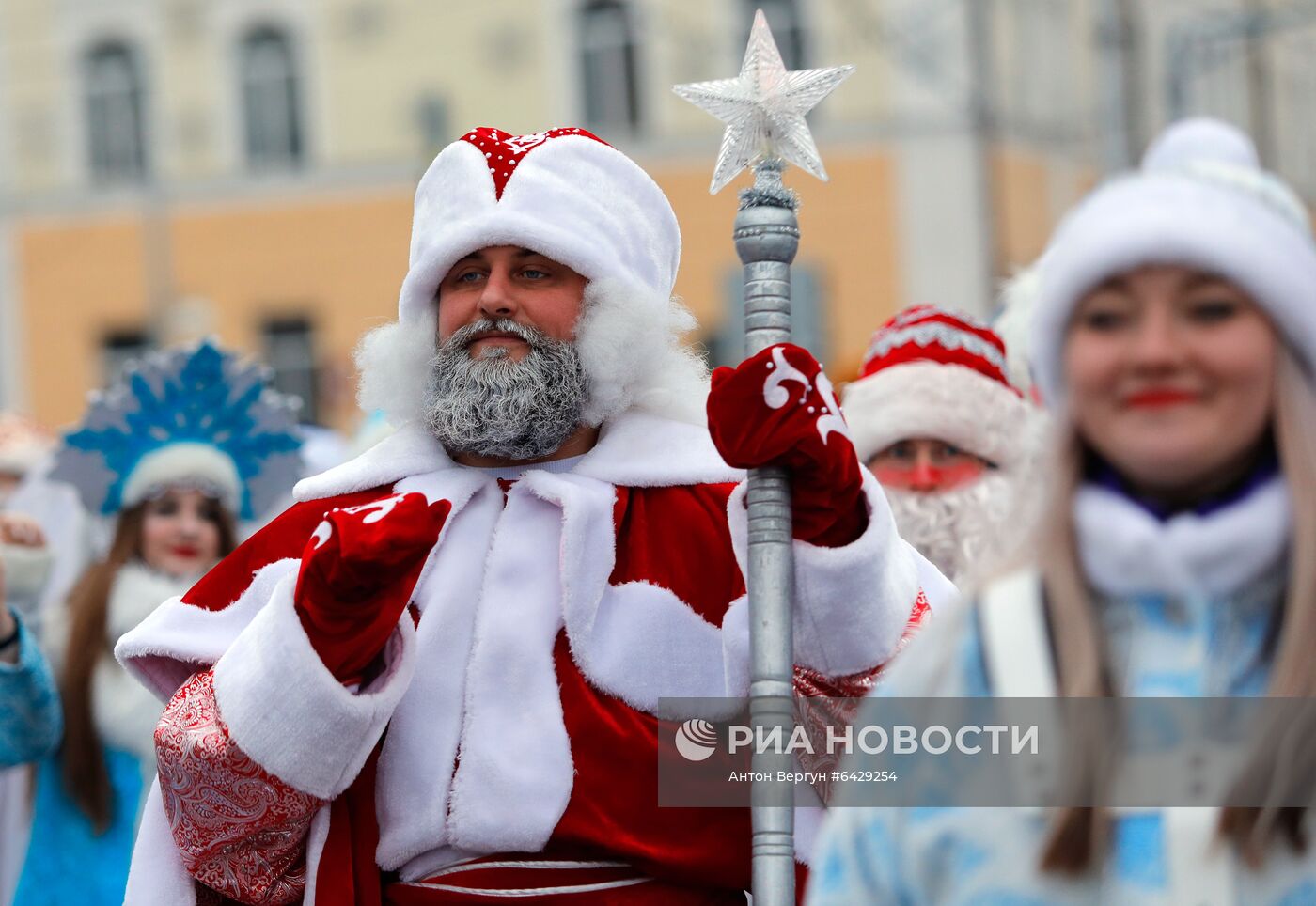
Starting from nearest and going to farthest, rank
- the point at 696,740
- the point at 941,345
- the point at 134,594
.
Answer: the point at 696,740 < the point at 941,345 < the point at 134,594

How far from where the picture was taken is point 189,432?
6.26 meters

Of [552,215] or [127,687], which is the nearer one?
[552,215]

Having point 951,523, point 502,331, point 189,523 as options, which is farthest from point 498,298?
point 189,523

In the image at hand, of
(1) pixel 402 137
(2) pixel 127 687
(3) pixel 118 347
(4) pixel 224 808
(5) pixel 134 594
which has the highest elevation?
(1) pixel 402 137

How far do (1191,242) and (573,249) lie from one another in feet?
5.94

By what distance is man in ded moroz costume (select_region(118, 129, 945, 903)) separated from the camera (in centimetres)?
373

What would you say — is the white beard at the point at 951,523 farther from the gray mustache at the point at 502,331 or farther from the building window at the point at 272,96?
the building window at the point at 272,96

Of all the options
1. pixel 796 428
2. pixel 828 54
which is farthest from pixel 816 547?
pixel 828 54

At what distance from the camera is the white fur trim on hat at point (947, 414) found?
18.2 ft

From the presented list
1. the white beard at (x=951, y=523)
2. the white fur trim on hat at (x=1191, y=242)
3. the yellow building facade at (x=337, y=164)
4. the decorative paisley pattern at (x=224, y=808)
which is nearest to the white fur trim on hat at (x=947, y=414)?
the white beard at (x=951, y=523)

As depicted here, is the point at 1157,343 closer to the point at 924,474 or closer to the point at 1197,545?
the point at 1197,545

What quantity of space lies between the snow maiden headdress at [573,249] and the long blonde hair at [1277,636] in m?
1.68

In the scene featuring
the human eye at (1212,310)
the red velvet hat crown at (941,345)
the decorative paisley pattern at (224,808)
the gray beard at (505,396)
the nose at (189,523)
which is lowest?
the decorative paisley pattern at (224,808)

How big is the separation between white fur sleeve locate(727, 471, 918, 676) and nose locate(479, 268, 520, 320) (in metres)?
0.72
